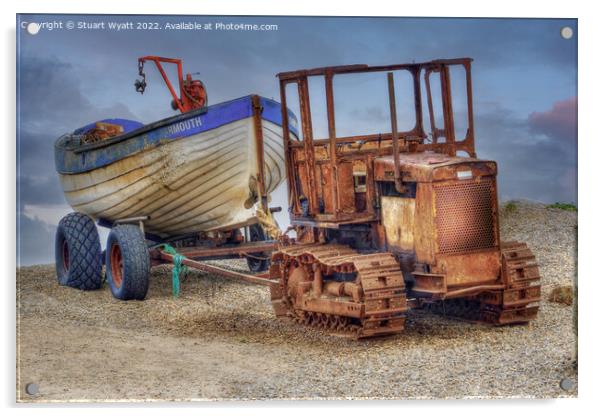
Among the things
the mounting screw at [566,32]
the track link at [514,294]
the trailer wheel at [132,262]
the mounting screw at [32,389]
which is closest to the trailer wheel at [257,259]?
the trailer wheel at [132,262]

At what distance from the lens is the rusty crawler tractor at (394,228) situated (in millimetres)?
10477

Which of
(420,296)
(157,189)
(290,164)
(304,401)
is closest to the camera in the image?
(304,401)

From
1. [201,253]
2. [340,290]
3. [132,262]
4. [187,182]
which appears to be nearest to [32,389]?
[340,290]

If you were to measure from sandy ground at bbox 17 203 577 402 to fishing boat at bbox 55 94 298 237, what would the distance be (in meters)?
1.57

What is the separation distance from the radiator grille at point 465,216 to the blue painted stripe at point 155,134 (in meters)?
2.25

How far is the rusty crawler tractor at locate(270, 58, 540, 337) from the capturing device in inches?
412

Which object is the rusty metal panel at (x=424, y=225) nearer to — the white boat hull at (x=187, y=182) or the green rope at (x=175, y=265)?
the white boat hull at (x=187, y=182)

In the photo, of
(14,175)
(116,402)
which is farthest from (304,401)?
(14,175)

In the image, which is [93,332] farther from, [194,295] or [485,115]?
[485,115]

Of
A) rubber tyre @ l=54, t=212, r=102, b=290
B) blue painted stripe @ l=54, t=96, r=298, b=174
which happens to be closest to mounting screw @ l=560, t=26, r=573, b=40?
blue painted stripe @ l=54, t=96, r=298, b=174

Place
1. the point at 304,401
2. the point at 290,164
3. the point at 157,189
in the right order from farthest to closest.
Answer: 1. the point at 157,189
2. the point at 290,164
3. the point at 304,401

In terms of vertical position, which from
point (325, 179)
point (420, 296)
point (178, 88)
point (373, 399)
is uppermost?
point (178, 88)

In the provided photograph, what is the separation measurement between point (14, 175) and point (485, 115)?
164 inches
